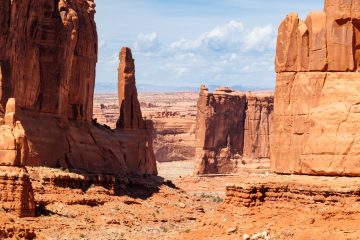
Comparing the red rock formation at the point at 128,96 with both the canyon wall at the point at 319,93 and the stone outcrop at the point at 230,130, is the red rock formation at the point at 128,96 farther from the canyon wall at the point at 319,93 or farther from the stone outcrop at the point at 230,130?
the canyon wall at the point at 319,93

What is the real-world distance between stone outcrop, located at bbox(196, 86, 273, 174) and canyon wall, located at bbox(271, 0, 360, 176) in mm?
77026

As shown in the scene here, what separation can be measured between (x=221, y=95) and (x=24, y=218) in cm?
6954

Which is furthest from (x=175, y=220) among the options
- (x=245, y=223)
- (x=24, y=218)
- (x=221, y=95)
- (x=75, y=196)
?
(x=221, y=95)

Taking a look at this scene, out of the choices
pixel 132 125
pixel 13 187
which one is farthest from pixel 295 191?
pixel 132 125

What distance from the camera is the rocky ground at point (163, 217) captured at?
48406 millimetres

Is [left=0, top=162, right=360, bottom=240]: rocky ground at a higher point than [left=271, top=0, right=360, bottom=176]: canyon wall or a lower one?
lower

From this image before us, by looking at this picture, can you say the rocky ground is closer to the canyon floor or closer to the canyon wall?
the canyon floor

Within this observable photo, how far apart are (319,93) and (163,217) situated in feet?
101

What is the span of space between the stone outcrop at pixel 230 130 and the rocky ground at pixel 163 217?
7164 mm

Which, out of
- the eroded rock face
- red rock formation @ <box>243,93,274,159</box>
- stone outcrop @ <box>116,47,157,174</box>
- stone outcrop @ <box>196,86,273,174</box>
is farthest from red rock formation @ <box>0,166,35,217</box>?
red rock formation @ <box>243,93,274,159</box>

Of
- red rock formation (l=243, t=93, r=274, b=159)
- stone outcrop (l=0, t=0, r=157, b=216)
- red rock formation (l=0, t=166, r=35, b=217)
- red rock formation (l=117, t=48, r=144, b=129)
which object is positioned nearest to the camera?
red rock formation (l=0, t=166, r=35, b=217)

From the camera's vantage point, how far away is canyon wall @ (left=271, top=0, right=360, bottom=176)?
5022 centimetres

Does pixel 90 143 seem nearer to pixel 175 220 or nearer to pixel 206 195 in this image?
pixel 175 220

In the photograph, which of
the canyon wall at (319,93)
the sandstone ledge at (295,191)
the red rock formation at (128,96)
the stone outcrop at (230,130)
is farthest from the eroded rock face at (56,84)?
the stone outcrop at (230,130)
